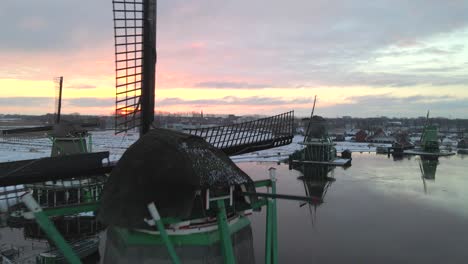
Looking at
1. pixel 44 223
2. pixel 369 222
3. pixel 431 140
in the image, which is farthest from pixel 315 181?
pixel 431 140

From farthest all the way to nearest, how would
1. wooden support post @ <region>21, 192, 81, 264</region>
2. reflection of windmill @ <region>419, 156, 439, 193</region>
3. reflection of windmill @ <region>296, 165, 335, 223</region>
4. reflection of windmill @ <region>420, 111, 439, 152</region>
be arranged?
1. reflection of windmill @ <region>420, 111, 439, 152</region>
2. reflection of windmill @ <region>419, 156, 439, 193</region>
3. reflection of windmill @ <region>296, 165, 335, 223</region>
4. wooden support post @ <region>21, 192, 81, 264</region>

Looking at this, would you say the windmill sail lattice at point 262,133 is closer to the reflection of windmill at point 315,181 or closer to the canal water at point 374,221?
the canal water at point 374,221

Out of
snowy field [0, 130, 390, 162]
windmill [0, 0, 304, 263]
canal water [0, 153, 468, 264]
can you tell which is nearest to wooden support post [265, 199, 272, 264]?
windmill [0, 0, 304, 263]

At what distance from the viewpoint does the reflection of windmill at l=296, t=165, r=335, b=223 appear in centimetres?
2091

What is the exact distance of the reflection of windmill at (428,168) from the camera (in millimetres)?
31500

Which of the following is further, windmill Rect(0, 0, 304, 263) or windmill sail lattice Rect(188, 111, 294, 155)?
windmill sail lattice Rect(188, 111, 294, 155)

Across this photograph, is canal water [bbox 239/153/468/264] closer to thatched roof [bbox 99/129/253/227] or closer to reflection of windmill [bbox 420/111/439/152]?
thatched roof [bbox 99/129/253/227]

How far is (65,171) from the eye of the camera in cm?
527

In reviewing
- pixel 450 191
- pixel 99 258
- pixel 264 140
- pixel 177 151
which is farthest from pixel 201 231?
pixel 450 191

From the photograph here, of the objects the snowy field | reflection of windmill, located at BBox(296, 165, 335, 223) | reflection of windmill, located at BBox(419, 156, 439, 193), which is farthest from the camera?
the snowy field

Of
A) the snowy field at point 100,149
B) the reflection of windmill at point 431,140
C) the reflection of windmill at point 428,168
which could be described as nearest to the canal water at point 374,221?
the reflection of windmill at point 428,168

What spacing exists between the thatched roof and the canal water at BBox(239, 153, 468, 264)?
8874 millimetres

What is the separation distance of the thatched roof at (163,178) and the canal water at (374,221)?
887 centimetres

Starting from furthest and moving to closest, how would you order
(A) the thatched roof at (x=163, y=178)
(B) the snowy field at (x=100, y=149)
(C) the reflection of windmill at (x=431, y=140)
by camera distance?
(C) the reflection of windmill at (x=431, y=140), (B) the snowy field at (x=100, y=149), (A) the thatched roof at (x=163, y=178)
